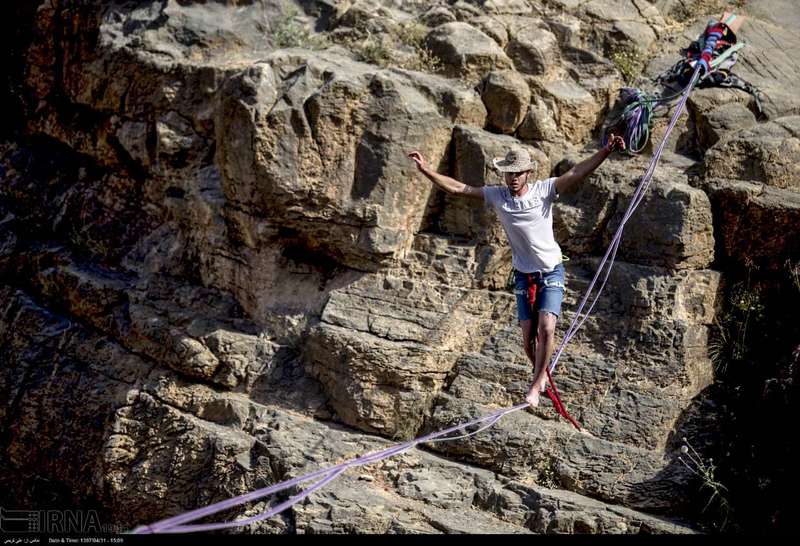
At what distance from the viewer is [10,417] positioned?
1149 cm

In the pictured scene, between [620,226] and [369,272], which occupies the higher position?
[620,226]

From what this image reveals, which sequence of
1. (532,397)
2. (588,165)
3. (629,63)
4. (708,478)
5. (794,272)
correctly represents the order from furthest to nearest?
(629,63)
(794,272)
(708,478)
(532,397)
(588,165)

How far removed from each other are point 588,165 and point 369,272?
3087 mm

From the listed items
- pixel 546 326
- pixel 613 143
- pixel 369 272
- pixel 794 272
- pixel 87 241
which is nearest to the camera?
pixel 613 143

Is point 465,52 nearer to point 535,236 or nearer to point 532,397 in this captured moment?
point 535,236

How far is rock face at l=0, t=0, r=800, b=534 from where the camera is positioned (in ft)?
29.3

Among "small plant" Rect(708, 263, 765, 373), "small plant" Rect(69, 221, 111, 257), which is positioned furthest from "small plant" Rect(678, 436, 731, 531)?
"small plant" Rect(69, 221, 111, 257)

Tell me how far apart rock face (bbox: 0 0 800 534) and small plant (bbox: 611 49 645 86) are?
0.67ft

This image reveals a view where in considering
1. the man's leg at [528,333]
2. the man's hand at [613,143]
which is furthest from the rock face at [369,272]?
the man's hand at [613,143]

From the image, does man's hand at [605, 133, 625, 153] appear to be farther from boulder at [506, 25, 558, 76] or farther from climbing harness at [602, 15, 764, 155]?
boulder at [506, 25, 558, 76]

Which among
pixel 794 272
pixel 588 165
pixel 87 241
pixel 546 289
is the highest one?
pixel 588 165

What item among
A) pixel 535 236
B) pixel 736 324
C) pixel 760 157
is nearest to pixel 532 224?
pixel 535 236

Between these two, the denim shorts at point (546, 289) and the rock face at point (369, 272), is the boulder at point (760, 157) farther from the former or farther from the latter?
the denim shorts at point (546, 289)

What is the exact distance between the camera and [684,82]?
10.6 metres
